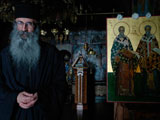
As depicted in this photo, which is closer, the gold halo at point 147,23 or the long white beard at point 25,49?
the long white beard at point 25,49

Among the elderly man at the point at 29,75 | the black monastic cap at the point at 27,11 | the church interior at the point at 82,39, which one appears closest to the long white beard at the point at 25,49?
the elderly man at the point at 29,75

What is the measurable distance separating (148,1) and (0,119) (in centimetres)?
260

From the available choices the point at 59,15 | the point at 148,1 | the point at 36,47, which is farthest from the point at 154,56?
the point at 59,15

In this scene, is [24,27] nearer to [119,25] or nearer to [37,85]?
[37,85]

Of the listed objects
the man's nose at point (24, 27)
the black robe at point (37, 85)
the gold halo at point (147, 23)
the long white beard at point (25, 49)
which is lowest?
the black robe at point (37, 85)

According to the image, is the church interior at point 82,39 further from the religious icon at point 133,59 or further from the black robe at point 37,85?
the black robe at point 37,85

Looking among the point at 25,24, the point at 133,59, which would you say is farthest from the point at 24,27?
the point at 133,59

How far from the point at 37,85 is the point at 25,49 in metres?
0.43

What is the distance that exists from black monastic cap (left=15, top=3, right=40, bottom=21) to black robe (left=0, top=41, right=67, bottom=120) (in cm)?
36

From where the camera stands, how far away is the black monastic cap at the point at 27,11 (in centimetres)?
187

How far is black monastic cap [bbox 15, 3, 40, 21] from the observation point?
1870mm

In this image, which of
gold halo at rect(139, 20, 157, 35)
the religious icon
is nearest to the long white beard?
the religious icon

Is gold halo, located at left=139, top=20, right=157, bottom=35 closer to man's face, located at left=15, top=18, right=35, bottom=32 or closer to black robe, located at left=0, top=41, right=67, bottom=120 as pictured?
black robe, located at left=0, top=41, right=67, bottom=120

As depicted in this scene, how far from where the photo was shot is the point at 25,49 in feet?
6.44
